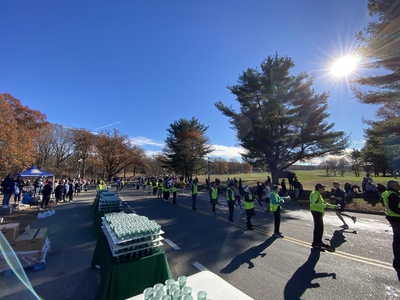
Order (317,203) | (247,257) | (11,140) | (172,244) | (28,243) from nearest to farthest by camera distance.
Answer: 1. (28,243)
2. (247,257)
3. (317,203)
4. (172,244)
5. (11,140)

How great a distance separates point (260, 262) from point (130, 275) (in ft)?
10.9

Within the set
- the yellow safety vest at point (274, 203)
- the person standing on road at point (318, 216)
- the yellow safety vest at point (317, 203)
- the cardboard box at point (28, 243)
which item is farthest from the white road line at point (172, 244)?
the yellow safety vest at point (317, 203)

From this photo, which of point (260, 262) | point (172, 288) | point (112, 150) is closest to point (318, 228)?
point (260, 262)

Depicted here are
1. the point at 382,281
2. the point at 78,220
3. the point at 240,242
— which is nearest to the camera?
the point at 382,281

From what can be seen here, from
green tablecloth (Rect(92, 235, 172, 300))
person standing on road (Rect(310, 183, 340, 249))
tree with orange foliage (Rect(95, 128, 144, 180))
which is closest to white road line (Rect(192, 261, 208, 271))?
green tablecloth (Rect(92, 235, 172, 300))

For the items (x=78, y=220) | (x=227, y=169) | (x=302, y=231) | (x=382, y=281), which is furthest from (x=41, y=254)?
(x=227, y=169)

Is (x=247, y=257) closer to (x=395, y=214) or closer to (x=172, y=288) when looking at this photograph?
(x=395, y=214)

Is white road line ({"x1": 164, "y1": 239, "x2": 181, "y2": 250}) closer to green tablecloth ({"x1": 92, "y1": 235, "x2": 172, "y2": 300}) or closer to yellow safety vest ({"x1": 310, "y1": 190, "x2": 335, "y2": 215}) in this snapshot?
green tablecloth ({"x1": 92, "y1": 235, "x2": 172, "y2": 300})

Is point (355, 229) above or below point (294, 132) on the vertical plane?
below

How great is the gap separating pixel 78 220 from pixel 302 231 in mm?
10372

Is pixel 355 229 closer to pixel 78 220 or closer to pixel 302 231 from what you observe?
pixel 302 231

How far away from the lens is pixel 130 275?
3215 mm

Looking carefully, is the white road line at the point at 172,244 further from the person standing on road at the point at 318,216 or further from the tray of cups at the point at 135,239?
the person standing on road at the point at 318,216

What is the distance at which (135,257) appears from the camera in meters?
3.44
